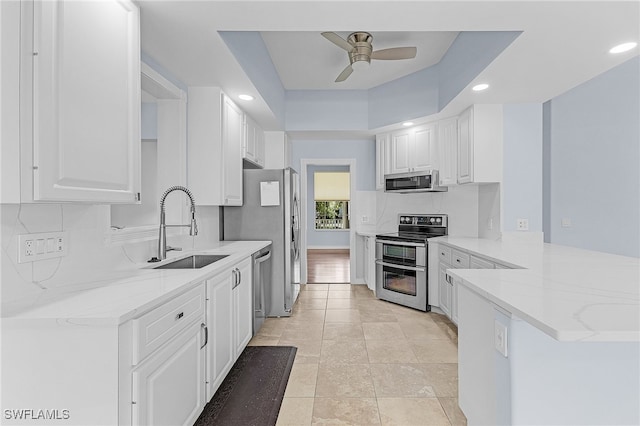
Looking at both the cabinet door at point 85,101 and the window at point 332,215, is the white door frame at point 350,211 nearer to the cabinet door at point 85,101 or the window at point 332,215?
the cabinet door at point 85,101

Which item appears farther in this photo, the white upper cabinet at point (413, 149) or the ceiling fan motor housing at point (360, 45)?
the white upper cabinet at point (413, 149)

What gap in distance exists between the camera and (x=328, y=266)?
24.1 feet

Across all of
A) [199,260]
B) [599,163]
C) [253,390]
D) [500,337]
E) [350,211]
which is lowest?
[253,390]

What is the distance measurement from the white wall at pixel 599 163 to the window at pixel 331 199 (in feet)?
18.2

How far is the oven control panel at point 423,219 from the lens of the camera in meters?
4.67

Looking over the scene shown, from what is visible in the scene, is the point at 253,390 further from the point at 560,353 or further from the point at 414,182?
the point at 414,182

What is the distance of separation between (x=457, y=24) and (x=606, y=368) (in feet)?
6.13

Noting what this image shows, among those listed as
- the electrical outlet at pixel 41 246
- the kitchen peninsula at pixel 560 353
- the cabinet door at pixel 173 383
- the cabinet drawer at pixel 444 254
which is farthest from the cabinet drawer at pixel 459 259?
the electrical outlet at pixel 41 246

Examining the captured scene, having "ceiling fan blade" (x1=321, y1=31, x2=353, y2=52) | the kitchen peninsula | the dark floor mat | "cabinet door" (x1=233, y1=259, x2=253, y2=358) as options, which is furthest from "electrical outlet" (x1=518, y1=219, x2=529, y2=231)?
"cabinet door" (x1=233, y1=259, x2=253, y2=358)

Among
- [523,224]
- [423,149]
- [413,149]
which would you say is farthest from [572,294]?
[413,149]

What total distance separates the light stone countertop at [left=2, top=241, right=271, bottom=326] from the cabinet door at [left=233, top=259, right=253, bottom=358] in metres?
0.60

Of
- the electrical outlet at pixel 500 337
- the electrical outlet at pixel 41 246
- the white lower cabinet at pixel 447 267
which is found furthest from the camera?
the white lower cabinet at pixel 447 267

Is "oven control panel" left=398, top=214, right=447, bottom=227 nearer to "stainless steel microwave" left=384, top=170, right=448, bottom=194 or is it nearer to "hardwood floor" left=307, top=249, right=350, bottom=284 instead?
"stainless steel microwave" left=384, top=170, right=448, bottom=194

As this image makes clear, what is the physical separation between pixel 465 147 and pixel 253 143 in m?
2.44
